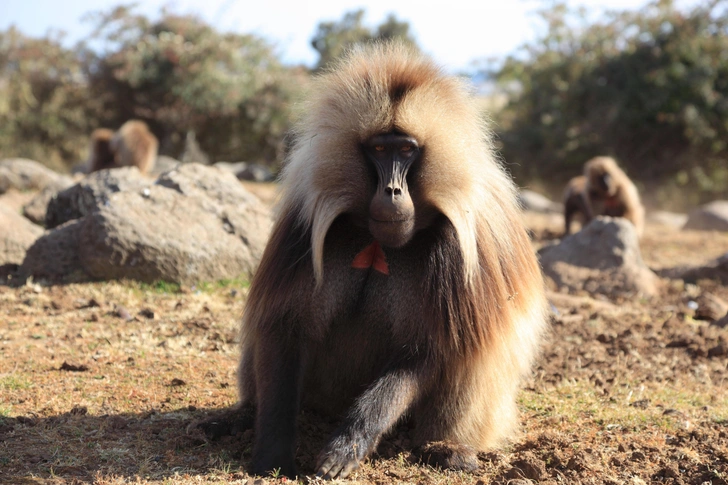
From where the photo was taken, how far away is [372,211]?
117 inches

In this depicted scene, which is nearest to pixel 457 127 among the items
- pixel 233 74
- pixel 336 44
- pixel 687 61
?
pixel 233 74

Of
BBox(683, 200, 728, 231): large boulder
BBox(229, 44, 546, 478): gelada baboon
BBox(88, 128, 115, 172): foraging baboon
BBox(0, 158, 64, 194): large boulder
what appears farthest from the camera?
BBox(683, 200, 728, 231): large boulder

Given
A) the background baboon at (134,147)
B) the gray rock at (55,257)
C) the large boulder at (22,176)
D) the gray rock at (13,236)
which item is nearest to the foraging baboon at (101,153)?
the background baboon at (134,147)

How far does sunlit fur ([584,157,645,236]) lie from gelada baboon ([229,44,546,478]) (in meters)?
9.39

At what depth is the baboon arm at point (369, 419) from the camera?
3.00 metres

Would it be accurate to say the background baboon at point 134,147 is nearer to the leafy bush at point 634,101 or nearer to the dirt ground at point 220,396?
the dirt ground at point 220,396

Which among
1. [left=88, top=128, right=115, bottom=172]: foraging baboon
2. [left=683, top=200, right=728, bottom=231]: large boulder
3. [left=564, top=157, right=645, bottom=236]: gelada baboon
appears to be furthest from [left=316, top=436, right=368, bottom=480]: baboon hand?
[left=683, top=200, right=728, bottom=231]: large boulder

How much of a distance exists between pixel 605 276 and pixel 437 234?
16.9 ft

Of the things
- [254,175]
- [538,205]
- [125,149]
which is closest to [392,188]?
[125,149]

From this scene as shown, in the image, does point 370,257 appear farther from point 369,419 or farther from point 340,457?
point 340,457

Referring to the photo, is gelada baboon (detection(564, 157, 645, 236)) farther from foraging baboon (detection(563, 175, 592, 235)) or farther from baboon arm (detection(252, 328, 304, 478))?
baboon arm (detection(252, 328, 304, 478))

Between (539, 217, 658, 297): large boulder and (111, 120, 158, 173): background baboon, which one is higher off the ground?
(111, 120, 158, 173): background baboon

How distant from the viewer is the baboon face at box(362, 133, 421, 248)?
9.61 feet

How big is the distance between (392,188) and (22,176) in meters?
9.51
